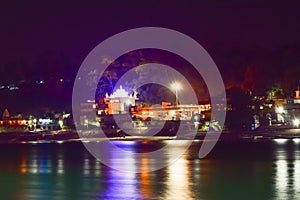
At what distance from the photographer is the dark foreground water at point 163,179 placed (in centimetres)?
1151

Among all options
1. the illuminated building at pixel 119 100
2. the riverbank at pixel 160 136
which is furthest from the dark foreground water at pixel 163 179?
the illuminated building at pixel 119 100

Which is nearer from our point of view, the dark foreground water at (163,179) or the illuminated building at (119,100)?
the dark foreground water at (163,179)

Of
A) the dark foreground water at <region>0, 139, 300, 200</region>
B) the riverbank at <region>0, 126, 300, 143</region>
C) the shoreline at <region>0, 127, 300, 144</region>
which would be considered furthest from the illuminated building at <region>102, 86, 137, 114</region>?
the dark foreground water at <region>0, 139, 300, 200</region>

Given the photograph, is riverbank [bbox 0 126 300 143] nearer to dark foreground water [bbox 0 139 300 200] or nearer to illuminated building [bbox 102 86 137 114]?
dark foreground water [bbox 0 139 300 200]

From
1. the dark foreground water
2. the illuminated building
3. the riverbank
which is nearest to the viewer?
the dark foreground water

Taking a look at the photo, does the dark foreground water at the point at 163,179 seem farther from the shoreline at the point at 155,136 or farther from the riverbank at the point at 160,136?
the riverbank at the point at 160,136

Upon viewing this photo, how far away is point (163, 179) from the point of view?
13.6 meters

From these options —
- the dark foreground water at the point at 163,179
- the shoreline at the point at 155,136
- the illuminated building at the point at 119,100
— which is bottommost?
the dark foreground water at the point at 163,179

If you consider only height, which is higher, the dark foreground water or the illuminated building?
the illuminated building

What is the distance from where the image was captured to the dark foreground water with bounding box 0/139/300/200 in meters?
11.5

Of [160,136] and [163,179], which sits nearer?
[163,179]

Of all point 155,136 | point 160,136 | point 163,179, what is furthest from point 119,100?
point 163,179

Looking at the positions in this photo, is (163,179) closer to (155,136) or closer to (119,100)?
(155,136)

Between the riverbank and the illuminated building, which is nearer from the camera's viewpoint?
the riverbank
